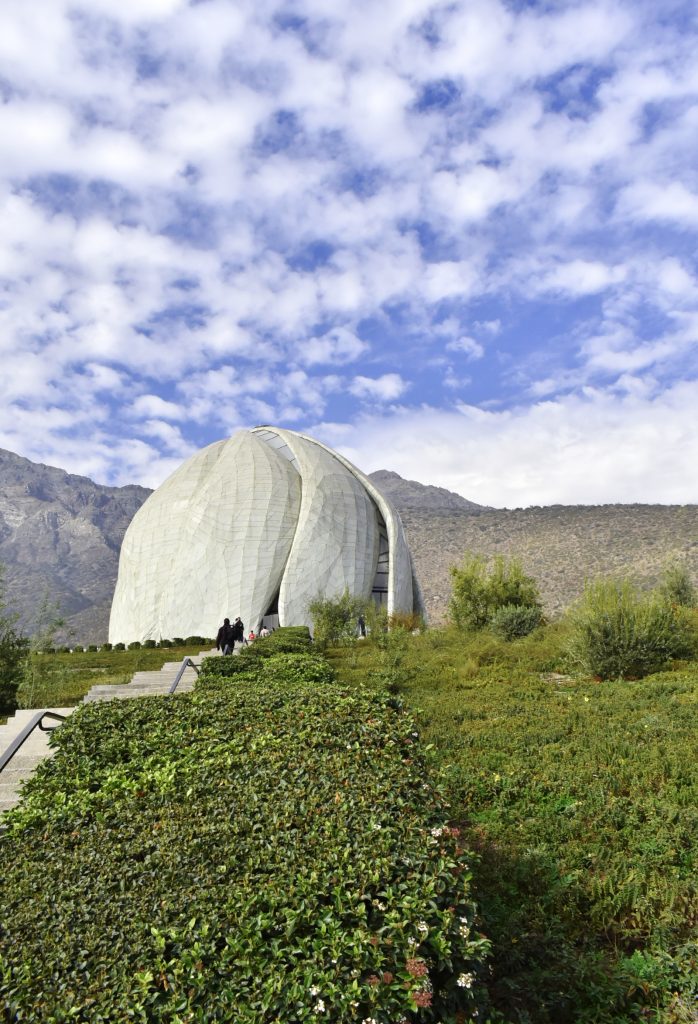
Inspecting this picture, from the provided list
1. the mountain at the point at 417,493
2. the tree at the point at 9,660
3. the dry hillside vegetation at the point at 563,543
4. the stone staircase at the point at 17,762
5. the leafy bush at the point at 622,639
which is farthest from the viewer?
the mountain at the point at 417,493

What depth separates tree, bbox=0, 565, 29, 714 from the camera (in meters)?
10.7

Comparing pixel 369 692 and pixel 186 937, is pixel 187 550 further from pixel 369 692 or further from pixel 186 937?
pixel 186 937

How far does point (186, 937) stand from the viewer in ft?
7.75

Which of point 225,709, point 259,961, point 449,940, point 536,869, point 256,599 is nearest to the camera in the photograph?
point 259,961

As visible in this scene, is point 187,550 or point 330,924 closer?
point 330,924

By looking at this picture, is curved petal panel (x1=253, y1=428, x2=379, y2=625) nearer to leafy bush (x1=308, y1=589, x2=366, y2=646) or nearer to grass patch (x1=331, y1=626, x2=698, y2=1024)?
leafy bush (x1=308, y1=589, x2=366, y2=646)

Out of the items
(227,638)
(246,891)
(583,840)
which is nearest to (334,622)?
(227,638)

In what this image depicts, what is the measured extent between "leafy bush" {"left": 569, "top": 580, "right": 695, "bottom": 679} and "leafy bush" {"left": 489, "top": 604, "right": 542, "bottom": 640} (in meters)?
4.30

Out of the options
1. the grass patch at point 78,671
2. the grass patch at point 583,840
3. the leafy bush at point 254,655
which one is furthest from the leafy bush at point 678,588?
the grass patch at point 78,671

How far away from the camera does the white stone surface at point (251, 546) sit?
22.3 metres

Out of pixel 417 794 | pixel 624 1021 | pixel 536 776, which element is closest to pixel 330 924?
pixel 417 794

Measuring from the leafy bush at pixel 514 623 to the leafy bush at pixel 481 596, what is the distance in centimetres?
190

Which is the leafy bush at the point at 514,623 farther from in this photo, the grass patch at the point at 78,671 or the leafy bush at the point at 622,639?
the grass patch at the point at 78,671

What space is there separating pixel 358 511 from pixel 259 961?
2200cm
